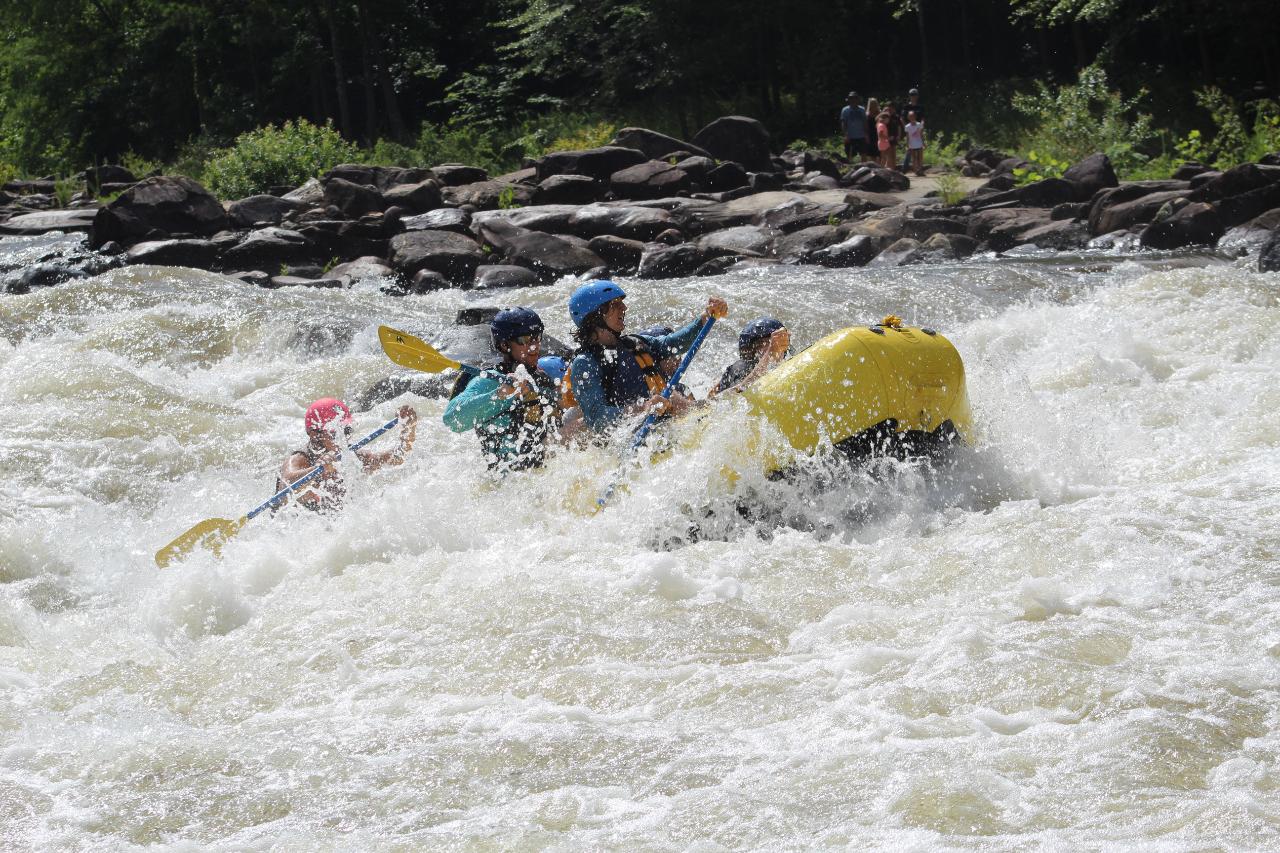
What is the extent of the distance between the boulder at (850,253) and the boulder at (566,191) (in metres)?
4.44

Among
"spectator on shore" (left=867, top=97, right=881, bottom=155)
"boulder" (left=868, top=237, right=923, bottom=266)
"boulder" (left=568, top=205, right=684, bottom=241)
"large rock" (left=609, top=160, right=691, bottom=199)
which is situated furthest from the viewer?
"spectator on shore" (left=867, top=97, right=881, bottom=155)

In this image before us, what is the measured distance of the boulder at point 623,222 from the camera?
15742 mm

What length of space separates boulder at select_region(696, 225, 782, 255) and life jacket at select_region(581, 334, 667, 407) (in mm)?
8803

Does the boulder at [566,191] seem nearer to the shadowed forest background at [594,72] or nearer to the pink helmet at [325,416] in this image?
the shadowed forest background at [594,72]

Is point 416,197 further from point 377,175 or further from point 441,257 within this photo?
point 441,257

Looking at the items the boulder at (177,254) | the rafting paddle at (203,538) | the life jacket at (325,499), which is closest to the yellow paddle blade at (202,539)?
the rafting paddle at (203,538)

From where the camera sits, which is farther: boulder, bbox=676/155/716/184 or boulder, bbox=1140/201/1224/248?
boulder, bbox=676/155/716/184

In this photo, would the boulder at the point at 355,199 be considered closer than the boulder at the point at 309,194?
Yes

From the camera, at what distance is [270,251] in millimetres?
15531

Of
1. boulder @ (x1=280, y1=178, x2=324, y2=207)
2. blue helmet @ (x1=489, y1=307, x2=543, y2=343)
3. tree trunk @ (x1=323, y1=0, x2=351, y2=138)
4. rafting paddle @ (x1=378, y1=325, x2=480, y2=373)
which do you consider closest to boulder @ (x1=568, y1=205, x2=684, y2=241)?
boulder @ (x1=280, y1=178, x2=324, y2=207)

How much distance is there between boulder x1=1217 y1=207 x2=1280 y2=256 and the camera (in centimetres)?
1321

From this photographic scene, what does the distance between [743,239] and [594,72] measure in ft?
40.5

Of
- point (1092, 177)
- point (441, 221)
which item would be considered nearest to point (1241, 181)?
point (1092, 177)

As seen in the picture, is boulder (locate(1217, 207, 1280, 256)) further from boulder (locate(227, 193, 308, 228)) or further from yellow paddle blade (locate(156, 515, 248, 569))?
boulder (locate(227, 193, 308, 228))
